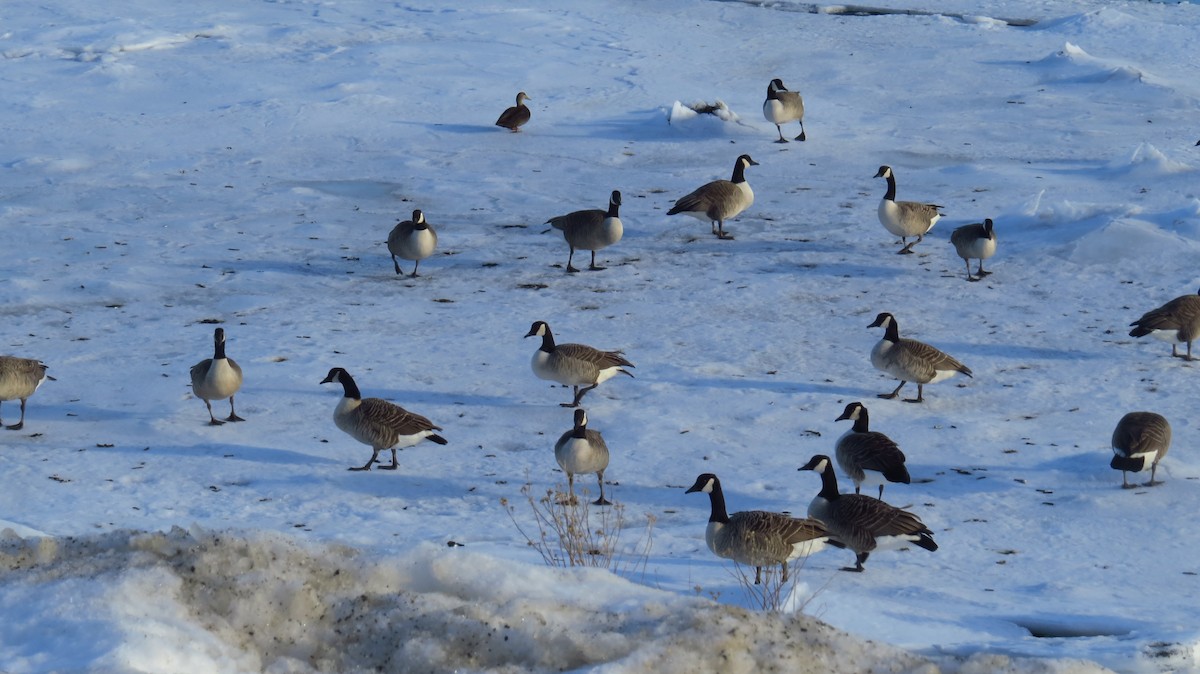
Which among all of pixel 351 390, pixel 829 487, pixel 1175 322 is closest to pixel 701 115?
pixel 1175 322

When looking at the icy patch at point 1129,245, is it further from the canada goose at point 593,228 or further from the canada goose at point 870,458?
the canada goose at point 870,458

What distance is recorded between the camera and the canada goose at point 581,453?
10.2 m

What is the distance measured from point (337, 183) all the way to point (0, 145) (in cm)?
581

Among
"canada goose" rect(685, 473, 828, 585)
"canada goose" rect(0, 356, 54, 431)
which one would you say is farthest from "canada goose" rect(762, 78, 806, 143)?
"canada goose" rect(685, 473, 828, 585)

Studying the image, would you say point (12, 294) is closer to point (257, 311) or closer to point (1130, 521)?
point (257, 311)

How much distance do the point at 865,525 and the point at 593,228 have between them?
765 cm

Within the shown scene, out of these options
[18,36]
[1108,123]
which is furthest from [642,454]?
[18,36]

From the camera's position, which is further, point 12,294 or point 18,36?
point 18,36

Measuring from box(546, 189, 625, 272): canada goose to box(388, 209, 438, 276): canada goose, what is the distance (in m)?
1.60

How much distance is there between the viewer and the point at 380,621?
539 centimetres

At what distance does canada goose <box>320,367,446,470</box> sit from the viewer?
1086 cm

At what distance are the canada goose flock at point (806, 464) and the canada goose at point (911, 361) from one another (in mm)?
11

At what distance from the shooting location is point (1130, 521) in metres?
9.95

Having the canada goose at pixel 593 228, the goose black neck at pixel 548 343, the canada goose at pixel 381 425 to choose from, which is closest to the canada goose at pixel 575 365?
the goose black neck at pixel 548 343
